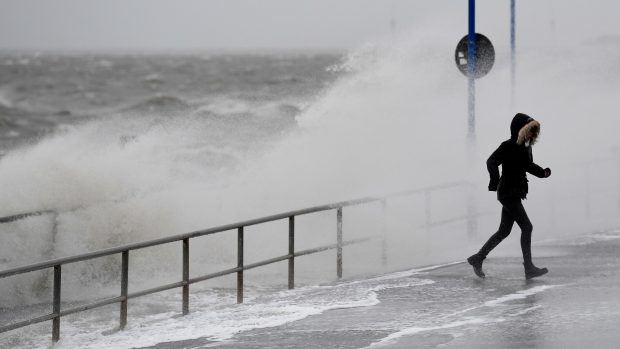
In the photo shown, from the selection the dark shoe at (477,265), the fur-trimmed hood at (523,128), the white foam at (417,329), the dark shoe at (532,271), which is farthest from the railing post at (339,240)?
the white foam at (417,329)

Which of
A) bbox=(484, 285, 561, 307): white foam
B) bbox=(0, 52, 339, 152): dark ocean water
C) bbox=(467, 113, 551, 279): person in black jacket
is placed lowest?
bbox=(484, 285, 561, 307): white foam

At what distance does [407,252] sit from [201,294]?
364cm

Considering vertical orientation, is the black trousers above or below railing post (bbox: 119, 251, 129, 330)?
above

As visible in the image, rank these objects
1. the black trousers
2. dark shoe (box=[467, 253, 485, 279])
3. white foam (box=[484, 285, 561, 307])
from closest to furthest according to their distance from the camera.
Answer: white foam (box=[484, 285, 561, 307])
the black trousers
dark shoe (box=[467, 253, 485, 279])

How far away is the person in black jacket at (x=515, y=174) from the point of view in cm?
1144

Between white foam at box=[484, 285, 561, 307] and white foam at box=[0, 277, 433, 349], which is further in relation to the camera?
white foam at box=[484, 285, 561, 307]

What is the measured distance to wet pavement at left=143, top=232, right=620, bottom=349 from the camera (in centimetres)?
889

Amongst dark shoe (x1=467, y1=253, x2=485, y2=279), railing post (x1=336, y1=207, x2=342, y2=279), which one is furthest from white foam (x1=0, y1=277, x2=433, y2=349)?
railing post (x1=336, y1=207, x2=342, y2=279)

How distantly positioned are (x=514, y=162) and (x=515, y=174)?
168 millimetres

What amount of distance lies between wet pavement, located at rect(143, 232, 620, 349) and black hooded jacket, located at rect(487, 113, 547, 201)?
970mm

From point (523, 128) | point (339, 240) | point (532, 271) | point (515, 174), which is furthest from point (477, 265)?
point (339, 240)

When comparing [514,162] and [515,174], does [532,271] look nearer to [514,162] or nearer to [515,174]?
[515,174]

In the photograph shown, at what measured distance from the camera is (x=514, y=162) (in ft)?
37.9

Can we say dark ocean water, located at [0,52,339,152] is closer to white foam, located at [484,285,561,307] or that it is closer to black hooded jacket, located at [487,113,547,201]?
black hooded jacket, located at [487,113,547,201]
